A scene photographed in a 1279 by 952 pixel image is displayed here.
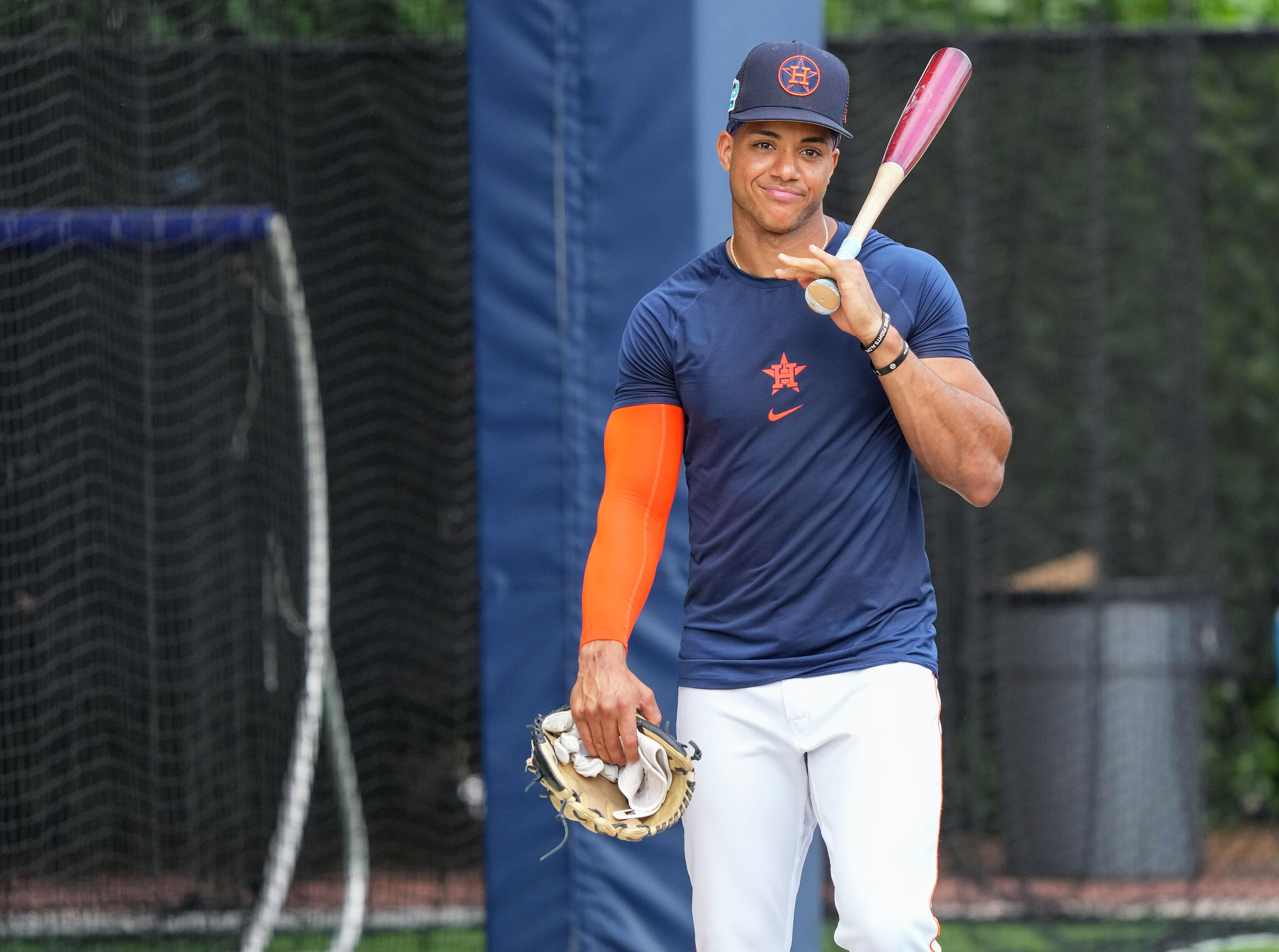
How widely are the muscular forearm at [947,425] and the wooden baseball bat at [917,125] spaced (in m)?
0.28

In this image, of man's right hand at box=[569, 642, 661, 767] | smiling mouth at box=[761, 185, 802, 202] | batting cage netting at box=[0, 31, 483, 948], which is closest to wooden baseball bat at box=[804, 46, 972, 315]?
smiling mouth at box=[761, 185, 802, 202]

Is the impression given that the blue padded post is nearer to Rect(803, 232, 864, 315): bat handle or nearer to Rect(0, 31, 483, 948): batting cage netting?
Rect(803, 232, 864, 315): bat handle

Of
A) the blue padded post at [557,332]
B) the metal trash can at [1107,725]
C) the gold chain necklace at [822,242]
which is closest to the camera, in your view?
the gold chain necklace at [822,242]

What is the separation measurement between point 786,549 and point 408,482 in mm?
3523

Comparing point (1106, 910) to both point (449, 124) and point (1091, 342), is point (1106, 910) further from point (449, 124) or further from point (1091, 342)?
point (449, 124)

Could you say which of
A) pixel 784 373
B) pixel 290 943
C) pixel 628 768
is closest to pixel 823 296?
pixel 784 373

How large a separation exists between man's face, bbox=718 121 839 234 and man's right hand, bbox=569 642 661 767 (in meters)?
0.80

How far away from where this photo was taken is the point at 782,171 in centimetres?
260

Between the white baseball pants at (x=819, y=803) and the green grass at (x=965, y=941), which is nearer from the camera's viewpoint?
the white baseball pants at (x=819, y=803)

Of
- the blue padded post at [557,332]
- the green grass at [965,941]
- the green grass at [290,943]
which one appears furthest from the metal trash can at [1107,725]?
the blue padded post at [557,332]

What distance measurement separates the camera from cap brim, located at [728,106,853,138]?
255 cm

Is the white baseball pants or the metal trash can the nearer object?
the white baseball pants

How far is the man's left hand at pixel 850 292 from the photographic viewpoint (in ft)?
7.66

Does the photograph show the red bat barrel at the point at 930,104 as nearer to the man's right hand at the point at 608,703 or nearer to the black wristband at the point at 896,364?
the black wristband at the point at 896,364
